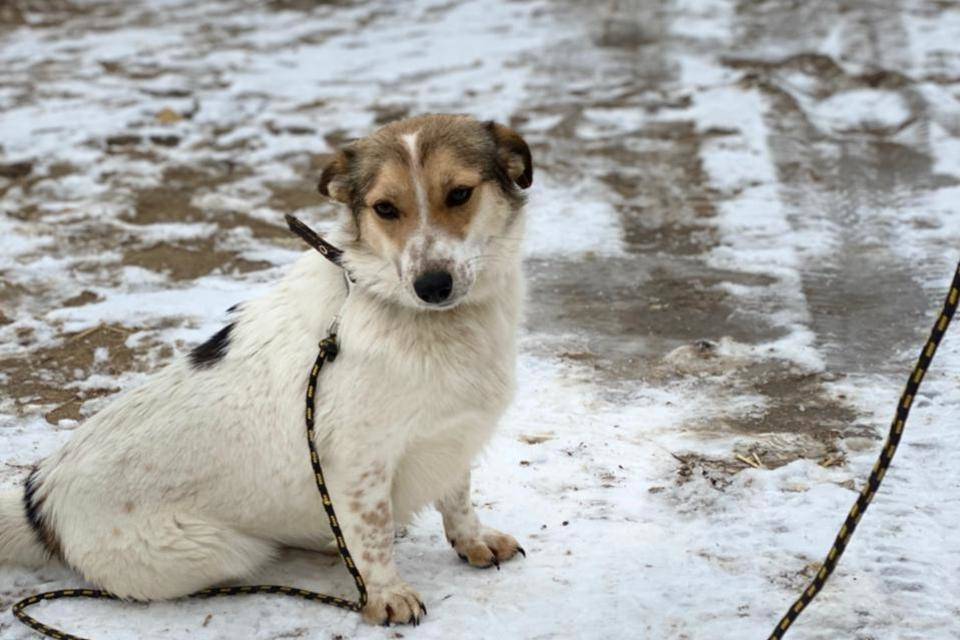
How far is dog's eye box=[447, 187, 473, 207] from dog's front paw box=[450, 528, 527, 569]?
128cm

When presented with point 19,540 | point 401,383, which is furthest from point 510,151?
point 19,540

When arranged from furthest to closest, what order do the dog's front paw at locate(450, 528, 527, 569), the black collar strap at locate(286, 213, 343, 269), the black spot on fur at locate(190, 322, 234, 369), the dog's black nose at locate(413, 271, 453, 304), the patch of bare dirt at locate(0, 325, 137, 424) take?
the patch of bare dirt at locate(0, 325, 137, 424)
the dog's front paw at locate(450, 528, 527, 569)
the black spot on fur at locate(190, 322, 234, 369)
the black collar strap at locate(286, 213, 343, 269)
the dog's black nose at locate(413, 271, 453, 304)

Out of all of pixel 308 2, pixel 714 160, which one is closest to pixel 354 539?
pixel 714 160

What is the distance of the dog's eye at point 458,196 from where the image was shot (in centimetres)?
365

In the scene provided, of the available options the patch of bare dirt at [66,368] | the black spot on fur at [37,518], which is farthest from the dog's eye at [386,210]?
the patch of bare dirt at [66,368]

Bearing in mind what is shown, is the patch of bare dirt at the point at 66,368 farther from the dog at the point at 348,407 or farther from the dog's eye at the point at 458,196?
the dog's eye at the point at 458,196

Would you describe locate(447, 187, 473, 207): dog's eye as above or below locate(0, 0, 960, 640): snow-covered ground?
above

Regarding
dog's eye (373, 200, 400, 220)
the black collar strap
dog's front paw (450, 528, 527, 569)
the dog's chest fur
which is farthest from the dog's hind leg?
dog's eye (373, 200, 400, 220)

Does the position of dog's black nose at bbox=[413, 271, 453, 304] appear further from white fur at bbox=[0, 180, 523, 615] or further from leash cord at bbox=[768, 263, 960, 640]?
leash cord at bbox=[768, 263, 960, 640]

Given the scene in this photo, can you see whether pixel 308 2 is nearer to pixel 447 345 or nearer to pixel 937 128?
pixel 937 128

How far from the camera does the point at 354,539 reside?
12.2 feet

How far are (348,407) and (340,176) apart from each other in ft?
2.78

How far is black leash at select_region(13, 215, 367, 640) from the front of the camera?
11.9 ft

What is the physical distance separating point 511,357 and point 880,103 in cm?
720
